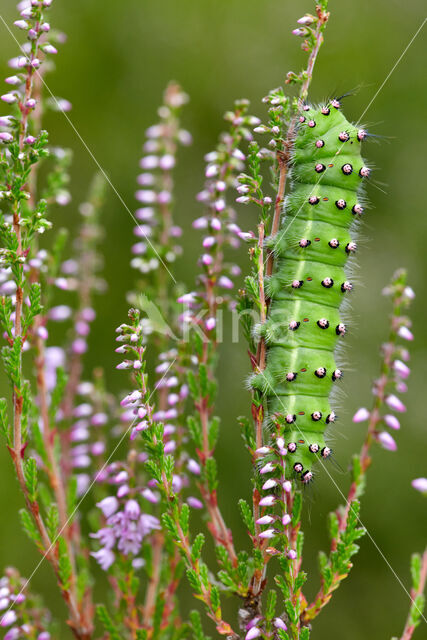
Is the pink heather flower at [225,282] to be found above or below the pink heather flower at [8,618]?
above

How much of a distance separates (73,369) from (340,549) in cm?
187

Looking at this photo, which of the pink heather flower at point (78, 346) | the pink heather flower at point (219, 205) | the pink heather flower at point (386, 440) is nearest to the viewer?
the pink heather flower at point (386, 440)

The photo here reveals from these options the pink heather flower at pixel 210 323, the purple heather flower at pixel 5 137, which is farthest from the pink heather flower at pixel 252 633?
the purple heather flower at pixel 5 137

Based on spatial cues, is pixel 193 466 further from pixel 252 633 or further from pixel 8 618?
pixel 8 618

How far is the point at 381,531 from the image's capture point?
6.09 meters

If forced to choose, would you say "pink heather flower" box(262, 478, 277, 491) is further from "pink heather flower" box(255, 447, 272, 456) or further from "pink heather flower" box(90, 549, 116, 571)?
"pink heather flower" box(90, 549, 116, 571)

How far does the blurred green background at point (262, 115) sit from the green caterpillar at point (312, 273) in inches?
115

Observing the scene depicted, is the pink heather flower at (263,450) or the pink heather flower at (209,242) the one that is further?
the pink heather flower at (209,242)

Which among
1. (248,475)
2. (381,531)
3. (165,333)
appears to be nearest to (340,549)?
(165,333)

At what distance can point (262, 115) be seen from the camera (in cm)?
679

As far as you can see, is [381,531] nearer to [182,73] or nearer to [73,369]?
[73,369]

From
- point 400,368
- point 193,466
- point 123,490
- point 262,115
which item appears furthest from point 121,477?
point 262,115

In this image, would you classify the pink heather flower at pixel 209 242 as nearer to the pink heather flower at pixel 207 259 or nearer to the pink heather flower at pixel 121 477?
the pink heather flower at pixel 207 259

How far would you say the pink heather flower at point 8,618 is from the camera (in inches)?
105
